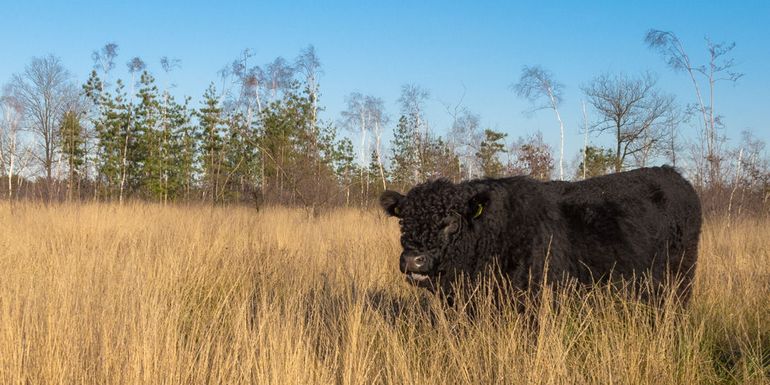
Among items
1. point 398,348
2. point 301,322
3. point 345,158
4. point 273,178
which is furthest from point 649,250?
point 345,158

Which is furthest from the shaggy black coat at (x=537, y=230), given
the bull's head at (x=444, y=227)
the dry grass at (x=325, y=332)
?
the dry grass at (x=325, y=332)

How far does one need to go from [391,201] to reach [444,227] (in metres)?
0.54

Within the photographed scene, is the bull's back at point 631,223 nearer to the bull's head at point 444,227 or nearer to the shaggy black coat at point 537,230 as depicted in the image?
the shaggy black coat at point 537,230

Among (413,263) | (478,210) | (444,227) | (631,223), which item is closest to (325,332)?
(413,263)

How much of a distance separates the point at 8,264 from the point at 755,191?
15.9 m

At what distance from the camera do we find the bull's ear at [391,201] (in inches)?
185

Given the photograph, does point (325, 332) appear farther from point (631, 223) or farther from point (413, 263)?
point (631, 223)

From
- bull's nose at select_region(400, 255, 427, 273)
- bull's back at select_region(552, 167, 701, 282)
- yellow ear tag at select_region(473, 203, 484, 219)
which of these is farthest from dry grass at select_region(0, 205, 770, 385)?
yellow ear tag at select_region(473, 203, 484, 219)

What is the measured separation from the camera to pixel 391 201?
482 cm

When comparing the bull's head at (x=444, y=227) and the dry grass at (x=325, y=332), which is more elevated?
the bull's head at (x=444, y=227)

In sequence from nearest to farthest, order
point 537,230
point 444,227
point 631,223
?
point 444,227
point 537,230
point 631,223

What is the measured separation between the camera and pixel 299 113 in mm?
29797

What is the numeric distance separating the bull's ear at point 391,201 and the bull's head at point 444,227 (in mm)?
96

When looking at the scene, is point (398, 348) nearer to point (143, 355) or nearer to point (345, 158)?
point (143, 355)
